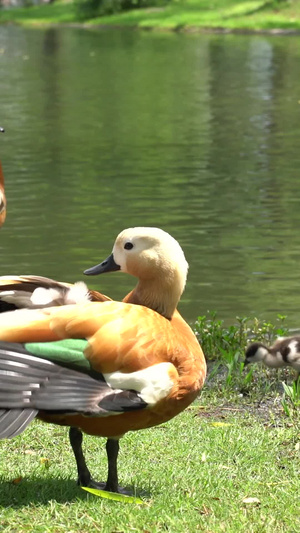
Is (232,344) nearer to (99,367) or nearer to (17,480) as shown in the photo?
(17,480)

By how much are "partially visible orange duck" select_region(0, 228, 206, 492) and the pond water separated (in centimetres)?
456

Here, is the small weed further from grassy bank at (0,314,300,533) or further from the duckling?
the duckling

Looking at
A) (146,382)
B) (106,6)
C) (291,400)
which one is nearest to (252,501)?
(146,382)

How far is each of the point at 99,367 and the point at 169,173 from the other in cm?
1157

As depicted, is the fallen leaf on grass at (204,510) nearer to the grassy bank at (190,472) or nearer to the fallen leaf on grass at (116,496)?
the grassy bank at (190,472)

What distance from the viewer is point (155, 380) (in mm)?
4652

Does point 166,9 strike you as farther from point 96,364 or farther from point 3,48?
point 96,364

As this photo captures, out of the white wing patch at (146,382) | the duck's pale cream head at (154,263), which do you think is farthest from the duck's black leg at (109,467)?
the duck's pale cream head at (154,263)

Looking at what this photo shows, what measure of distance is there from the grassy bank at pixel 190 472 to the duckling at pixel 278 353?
147 millimetres

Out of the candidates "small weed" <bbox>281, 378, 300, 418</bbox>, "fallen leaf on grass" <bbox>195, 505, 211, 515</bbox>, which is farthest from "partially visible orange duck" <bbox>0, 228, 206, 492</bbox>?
"small weed" <bbox>281, 378, 300, 418</bbox>

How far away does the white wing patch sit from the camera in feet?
15.1

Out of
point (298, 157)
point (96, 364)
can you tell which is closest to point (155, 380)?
point (96, 364)

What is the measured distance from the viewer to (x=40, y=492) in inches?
195

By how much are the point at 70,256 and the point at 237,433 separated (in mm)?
5567
